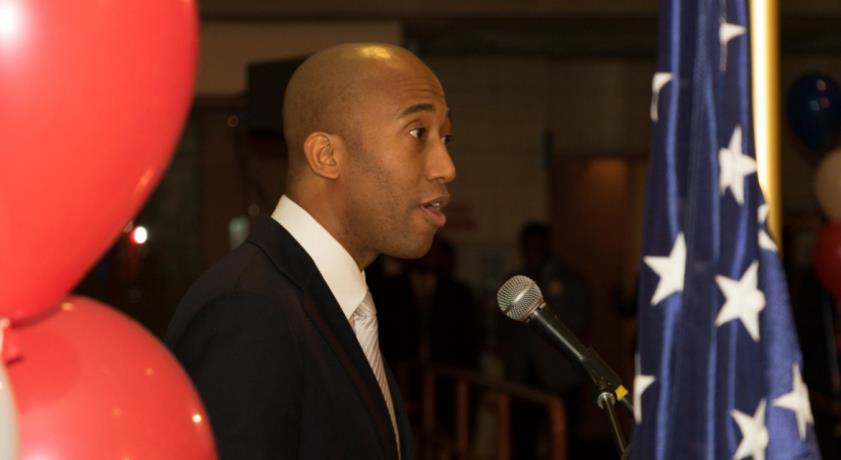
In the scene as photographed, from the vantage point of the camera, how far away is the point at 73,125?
44.0 inches

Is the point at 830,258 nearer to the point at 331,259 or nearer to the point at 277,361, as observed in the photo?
the point at 331,259

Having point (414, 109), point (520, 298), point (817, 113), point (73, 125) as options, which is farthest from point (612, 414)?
point (817, 113)

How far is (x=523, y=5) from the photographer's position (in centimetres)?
864

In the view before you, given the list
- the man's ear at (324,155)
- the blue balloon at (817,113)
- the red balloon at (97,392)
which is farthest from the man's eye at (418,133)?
the blue balloon at (817,113)

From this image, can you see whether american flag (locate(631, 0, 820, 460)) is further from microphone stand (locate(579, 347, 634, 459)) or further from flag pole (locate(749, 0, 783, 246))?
flag pole (locate(749, 0, 783, 246))

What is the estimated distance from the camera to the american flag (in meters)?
1.63

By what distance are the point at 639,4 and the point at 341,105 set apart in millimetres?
6964

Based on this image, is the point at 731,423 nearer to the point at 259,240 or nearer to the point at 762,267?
the point at 762,267

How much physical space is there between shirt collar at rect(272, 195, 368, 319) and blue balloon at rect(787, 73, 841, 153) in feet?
17.2

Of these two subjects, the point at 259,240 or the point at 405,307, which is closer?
the point at 259,240

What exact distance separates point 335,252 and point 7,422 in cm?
97

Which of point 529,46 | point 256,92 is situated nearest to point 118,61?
point 256,92

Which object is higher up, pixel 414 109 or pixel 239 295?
pixel 414 109

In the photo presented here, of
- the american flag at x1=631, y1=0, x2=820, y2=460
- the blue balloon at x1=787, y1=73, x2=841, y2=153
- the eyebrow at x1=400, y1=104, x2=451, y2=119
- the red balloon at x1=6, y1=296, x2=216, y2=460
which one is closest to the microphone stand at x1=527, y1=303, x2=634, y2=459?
the american flag at x1=631, y1=0, x2=820, y2=460
